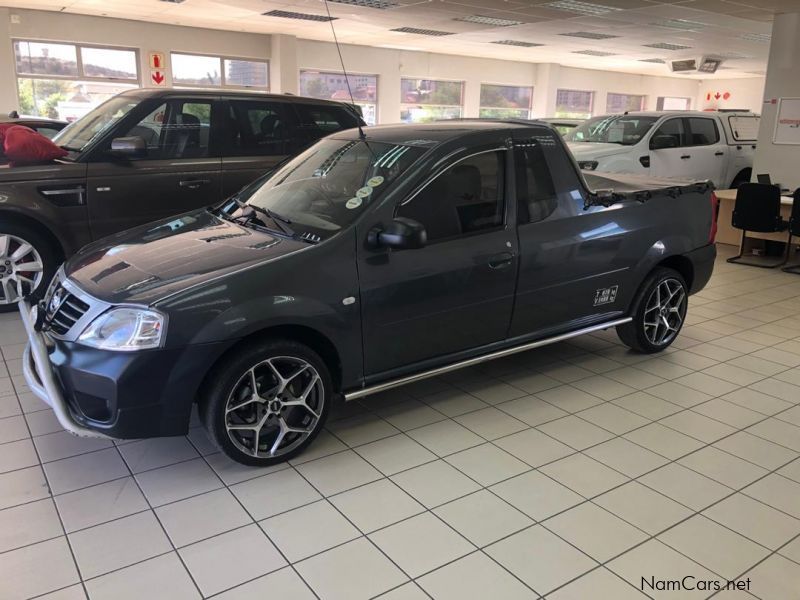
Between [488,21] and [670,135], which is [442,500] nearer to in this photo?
[670,135]

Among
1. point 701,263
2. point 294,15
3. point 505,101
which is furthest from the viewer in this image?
point 505,101

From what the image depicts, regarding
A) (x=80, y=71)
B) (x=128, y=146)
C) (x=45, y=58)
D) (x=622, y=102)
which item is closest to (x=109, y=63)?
(x=80, y=71)

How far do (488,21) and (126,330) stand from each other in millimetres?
12036

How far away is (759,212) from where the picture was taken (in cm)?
797

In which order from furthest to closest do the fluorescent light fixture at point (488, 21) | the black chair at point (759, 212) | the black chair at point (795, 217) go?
the fluorescent light fixture at point (488, 21) → the black chair at point (759, 212) → the black chair at point (795, 217)

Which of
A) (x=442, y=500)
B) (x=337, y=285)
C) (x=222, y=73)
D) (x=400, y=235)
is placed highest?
(x=222, y=73)

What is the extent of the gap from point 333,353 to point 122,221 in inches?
118

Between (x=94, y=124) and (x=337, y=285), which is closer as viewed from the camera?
(x=337, y=285)

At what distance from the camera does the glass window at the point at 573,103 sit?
23031mm

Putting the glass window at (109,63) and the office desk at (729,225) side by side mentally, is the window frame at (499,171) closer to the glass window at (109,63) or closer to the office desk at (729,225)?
the office desk at (729,225)

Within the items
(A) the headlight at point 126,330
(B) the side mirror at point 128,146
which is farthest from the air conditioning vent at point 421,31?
(A) the headlight at point 126,330

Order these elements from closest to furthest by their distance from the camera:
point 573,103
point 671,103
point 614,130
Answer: point 614,130 < point 573,103 < point 671,103

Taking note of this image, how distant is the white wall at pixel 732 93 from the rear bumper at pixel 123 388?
26.8 metres

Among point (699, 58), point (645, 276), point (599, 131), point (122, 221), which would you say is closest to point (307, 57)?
point (599, 131)
